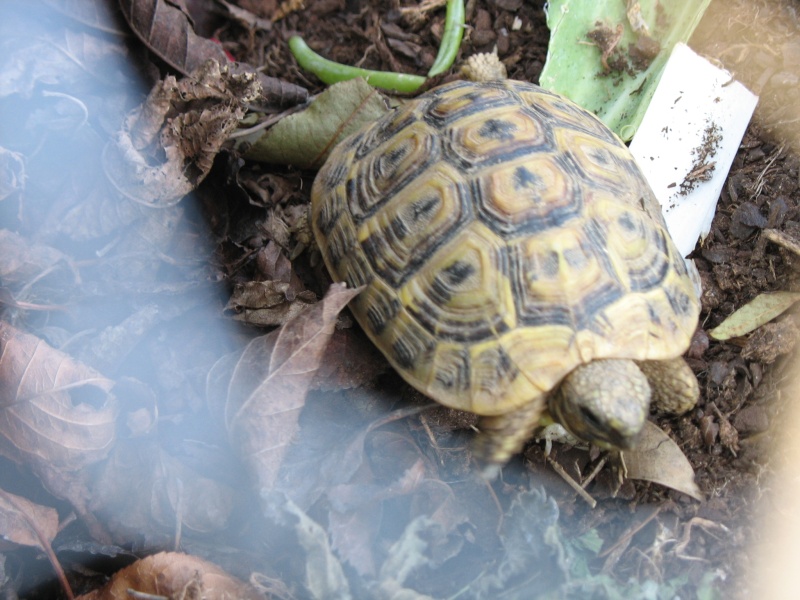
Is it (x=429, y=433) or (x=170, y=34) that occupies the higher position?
(x=170, y=34)

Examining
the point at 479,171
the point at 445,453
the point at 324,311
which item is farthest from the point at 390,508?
the point at 479,171

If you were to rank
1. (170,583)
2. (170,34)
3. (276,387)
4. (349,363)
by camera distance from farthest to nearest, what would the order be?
(170,34) → (349,363) → (276,387) → (170,583)

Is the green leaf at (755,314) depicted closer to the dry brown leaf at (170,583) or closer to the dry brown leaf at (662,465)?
the dry brown leaf at (662,465)

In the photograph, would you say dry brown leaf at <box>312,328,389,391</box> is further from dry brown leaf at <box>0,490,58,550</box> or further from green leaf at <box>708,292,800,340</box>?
green leaf at <box>708,292,800,340</box>

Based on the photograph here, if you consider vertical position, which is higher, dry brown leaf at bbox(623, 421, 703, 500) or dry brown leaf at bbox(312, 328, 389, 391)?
dry brown leaf at bbox(623, 421, 703, 500)

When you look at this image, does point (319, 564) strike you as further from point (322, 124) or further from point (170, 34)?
point (170, 34)

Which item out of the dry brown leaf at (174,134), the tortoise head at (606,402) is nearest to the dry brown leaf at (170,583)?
the tortoise head at (606,402)

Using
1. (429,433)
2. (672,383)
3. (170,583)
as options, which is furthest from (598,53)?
(170,583)

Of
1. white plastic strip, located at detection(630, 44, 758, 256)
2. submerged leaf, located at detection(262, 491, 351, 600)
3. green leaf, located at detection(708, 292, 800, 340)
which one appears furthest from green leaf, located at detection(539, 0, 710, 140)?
submerged leaf, located at detection(262, 491, 351, 600)
